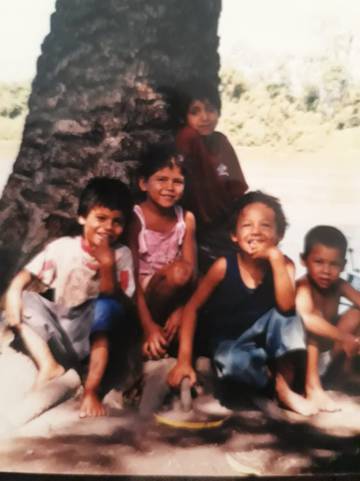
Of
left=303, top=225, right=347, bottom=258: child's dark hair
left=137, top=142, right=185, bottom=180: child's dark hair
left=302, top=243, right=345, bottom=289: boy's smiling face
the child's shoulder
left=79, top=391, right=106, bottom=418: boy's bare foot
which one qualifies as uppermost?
left=137, top=142, right=185, bottom=180: child's dark hair

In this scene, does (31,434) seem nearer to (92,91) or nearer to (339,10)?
(92,91)

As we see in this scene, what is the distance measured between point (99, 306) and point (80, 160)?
0.61 metres

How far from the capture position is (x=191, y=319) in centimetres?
266

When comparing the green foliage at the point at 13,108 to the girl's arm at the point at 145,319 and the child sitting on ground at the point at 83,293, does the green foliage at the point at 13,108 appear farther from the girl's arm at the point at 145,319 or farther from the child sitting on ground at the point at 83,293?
the girl's arm at the point at 145,319

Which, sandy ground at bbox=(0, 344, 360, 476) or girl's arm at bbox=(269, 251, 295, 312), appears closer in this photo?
sandy ground at bbox=(0, 344, 360, 476)

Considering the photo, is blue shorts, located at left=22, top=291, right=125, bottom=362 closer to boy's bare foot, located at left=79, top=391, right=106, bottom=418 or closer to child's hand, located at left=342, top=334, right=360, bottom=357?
boy's bare foot, located at left=79, top=391, right=106, bottom=418

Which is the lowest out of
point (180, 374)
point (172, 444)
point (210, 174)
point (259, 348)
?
point (172, 444)

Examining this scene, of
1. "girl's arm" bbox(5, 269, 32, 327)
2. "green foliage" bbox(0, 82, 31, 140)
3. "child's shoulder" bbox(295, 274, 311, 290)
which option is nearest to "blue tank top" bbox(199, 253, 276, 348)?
"child's shoulder" bbox(295, 274, 311, 290)

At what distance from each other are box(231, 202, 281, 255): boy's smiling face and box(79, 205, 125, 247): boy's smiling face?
1.59 ft

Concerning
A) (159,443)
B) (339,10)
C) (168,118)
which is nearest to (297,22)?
(339,10)

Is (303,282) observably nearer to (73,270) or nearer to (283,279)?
(283,279)

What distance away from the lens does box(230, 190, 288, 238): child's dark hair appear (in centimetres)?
267

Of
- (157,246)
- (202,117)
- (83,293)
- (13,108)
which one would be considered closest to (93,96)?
(13,108)

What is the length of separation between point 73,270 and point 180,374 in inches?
24.0
